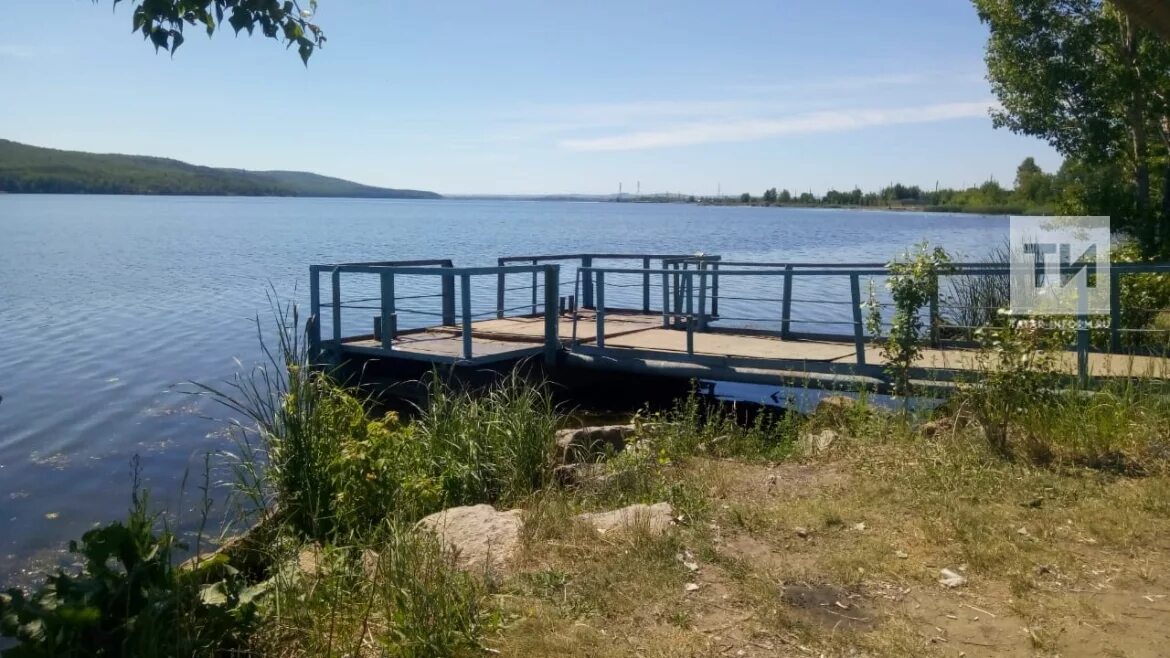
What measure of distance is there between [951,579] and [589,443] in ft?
11.7

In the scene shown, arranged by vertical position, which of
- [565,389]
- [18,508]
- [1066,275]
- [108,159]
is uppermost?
[108,159]

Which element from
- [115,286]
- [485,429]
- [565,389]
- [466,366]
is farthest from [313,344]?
[115,286]

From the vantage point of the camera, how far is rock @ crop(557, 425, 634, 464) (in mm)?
7160

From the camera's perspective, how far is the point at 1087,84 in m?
17.7

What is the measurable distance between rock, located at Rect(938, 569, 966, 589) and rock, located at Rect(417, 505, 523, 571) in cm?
200

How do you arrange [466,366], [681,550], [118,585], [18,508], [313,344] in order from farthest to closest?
[313,344] < [466,366] < [18,508] < [681,550] < [118,585]

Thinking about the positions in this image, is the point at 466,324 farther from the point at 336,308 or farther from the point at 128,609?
the point at 128,609

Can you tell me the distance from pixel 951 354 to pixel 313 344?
7500 mm

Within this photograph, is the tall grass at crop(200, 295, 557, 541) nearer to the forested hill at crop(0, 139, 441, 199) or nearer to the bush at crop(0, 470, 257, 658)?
the bush at crop(0, 470, 257, 658)

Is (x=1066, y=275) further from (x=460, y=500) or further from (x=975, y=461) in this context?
(x=460, y=500)

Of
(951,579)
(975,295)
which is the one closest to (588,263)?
(975,295)

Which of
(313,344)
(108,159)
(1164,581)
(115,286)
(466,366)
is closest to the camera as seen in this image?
(1164,581)

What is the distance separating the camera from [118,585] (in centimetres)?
361

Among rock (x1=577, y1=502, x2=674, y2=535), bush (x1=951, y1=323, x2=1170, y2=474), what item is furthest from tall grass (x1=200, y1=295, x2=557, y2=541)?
bush (x1=951, y1=323, x2=1170, y2=474)
